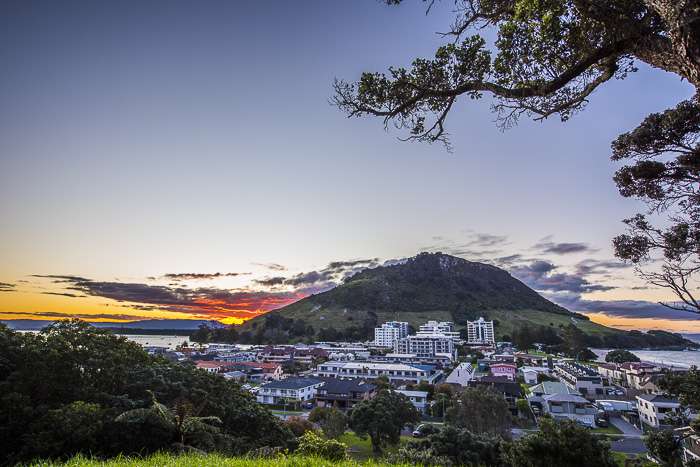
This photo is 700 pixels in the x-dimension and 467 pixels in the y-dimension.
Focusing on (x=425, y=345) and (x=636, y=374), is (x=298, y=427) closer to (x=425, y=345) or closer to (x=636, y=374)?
(x=636, y=374)

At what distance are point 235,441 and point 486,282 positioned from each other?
198764 mm

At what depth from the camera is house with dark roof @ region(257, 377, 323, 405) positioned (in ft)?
141

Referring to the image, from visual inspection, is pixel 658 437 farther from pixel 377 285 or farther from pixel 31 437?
pixel 377 285

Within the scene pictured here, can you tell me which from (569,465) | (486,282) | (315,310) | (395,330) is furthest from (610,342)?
(569,465)

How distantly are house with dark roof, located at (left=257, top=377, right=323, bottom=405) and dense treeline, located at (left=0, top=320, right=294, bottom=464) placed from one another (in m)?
25.6

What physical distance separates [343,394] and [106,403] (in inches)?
1284

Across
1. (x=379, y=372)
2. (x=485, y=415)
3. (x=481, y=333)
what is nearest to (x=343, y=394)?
(x=379, y=372)

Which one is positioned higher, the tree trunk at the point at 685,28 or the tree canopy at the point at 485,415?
the tree trunk at the point at 685,28

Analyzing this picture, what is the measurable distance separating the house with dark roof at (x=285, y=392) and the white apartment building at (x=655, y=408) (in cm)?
3312

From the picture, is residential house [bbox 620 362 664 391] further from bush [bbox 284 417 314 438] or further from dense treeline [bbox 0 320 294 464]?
dense treeline [bbox 0 320 294 464]

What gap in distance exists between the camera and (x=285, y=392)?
4338 centimetres

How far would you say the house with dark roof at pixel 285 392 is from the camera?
42.9 m

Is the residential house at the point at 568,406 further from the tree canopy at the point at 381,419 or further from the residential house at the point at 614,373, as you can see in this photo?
the residential house at the point at 614,373

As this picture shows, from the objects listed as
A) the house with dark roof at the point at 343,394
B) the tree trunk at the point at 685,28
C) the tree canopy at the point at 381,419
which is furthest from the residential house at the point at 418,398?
the tree trunk at the point at 685,28
